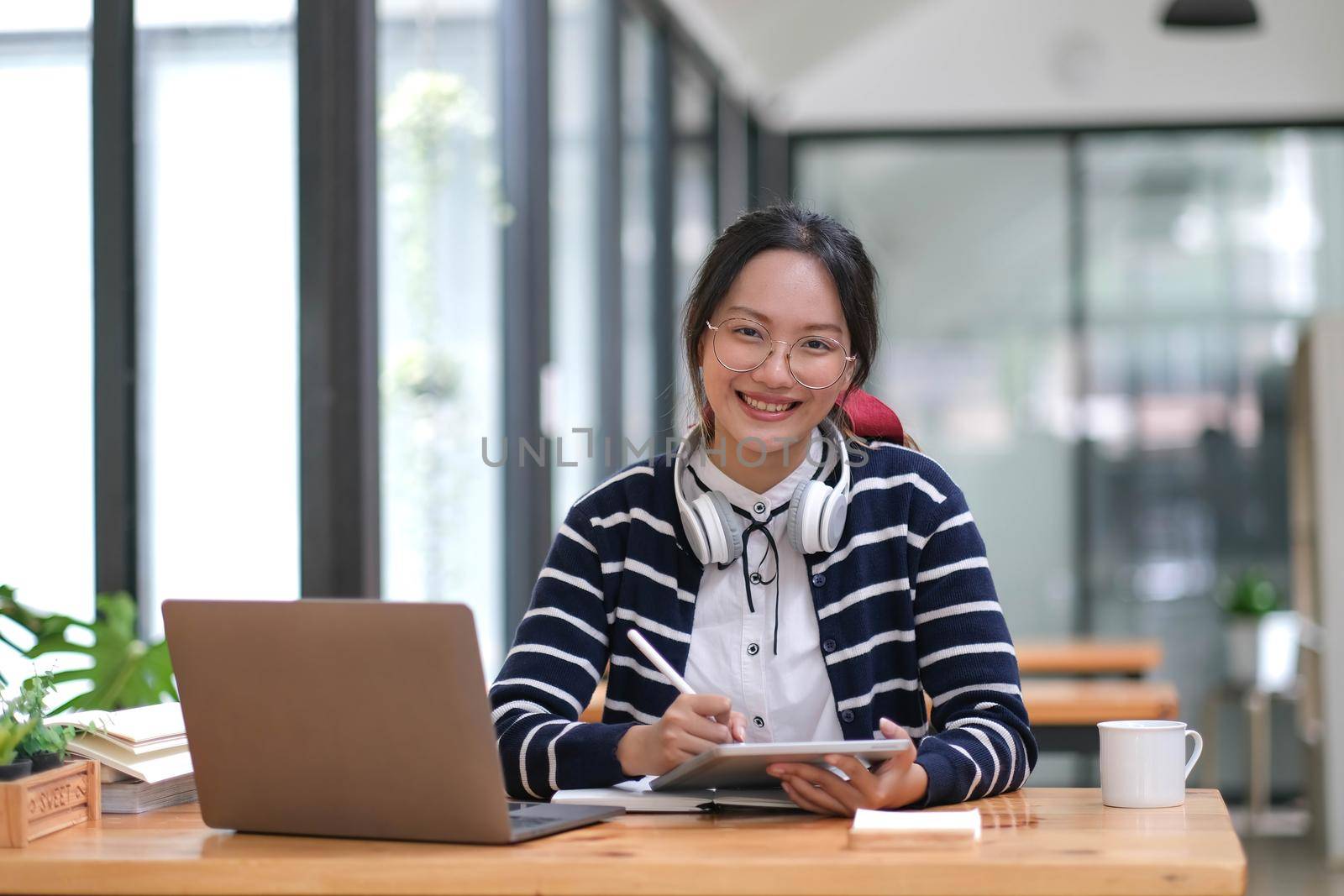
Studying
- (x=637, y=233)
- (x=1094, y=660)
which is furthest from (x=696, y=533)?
(x=637, y=233)

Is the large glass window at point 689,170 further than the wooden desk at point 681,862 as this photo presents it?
Yes

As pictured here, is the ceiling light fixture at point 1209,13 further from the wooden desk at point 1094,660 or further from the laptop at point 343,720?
the laptop at point 343,720

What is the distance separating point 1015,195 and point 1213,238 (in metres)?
0.78

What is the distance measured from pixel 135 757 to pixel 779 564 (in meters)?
0.69

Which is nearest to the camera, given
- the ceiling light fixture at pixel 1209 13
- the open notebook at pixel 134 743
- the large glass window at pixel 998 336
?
the open notebook at pixel 134 743

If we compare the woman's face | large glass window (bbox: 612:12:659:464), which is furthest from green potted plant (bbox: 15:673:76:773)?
large glass window (bbox: 612:12:659:464)

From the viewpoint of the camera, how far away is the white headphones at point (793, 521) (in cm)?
165

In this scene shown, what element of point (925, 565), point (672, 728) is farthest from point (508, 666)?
point (925, 565)

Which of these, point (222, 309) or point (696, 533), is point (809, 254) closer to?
point (696, 533)

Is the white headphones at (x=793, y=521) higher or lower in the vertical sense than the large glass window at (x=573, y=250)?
lower

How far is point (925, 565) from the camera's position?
5.46 ft

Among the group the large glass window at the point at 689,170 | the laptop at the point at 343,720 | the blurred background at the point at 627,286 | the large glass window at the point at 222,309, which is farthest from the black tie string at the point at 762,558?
the large glass window at the point at 689,170

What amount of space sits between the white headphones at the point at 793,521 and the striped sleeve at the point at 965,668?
10cm

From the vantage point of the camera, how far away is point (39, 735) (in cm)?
150
